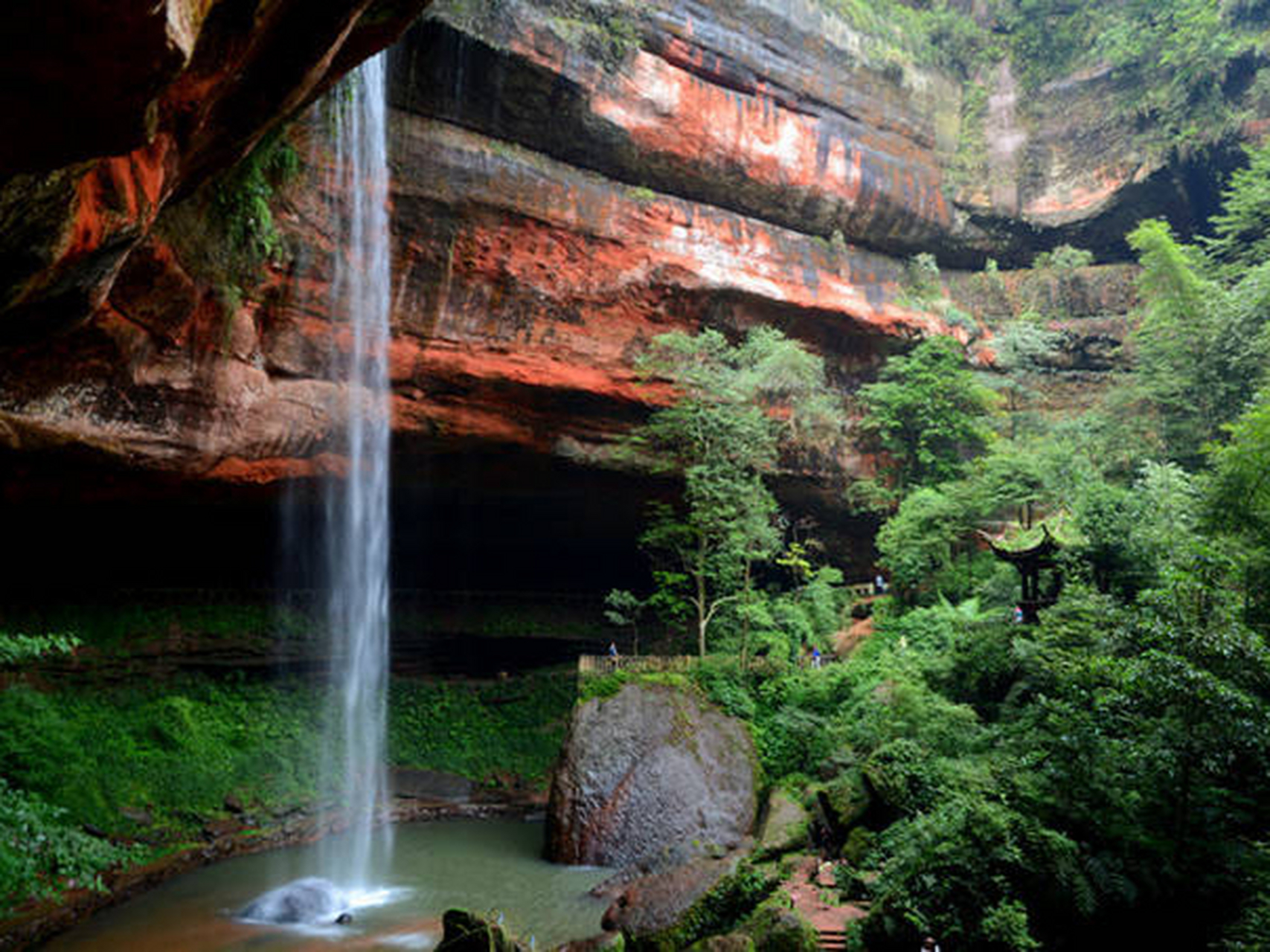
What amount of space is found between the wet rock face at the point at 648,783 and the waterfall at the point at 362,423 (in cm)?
399

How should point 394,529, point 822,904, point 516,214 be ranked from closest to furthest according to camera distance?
point 822,904 < point 516,214 < point 394,529

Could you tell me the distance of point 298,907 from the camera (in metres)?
11.0

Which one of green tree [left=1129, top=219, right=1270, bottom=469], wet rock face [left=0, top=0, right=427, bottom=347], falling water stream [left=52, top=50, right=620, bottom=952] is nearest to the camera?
wet rock face [left=0, top=0, right=427, bottom=347]

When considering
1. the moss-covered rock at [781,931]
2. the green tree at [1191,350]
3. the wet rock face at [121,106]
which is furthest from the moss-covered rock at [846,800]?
the green tree at [1191,350]

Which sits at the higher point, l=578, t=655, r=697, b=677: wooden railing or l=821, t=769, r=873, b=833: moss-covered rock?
l=578, t=655, r=697, b=677: wooden railing

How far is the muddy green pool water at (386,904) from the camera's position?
10.0m

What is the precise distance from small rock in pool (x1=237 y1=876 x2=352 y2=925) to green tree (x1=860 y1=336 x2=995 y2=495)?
680 inches

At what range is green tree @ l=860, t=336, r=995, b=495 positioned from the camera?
22.5m

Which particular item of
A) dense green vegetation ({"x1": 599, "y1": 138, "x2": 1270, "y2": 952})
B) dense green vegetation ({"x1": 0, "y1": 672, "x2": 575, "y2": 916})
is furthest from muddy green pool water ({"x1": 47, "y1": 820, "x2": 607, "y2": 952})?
dense green vegetation ({"x1": 599, "y1": 138, "x2": 1270, "y2": 952})

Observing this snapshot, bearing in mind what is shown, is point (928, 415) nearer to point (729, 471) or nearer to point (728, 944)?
point (729, 471)

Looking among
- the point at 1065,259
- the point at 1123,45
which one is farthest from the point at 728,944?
the point at 1123,45

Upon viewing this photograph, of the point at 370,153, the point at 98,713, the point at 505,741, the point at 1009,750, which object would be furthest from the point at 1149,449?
the point at 98,713

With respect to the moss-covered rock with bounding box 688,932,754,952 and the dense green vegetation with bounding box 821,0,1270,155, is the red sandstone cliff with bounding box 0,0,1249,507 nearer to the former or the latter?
the dense green vegetation with bounding box 821,0,1270,155

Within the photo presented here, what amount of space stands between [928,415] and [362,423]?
15356 millimetres
